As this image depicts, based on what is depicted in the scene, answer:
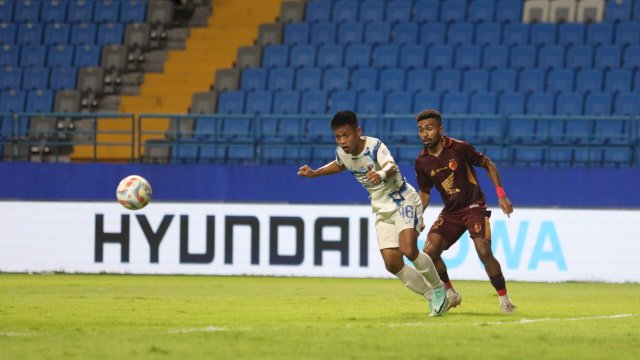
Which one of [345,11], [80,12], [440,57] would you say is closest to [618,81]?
[440,57]

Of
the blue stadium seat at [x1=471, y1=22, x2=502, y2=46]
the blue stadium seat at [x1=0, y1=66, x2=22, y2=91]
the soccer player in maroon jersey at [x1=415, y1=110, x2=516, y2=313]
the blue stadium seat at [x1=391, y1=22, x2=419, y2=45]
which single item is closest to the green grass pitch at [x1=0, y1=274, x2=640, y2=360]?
the soccer player in maroon jersey at [x1=415, y1=110, x2=516, y2=313]

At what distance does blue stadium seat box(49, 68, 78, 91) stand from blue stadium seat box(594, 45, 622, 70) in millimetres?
11201

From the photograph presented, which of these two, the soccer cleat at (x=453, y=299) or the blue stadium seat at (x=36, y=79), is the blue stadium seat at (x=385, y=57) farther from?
the soccer cleat at (x=453, y=299)

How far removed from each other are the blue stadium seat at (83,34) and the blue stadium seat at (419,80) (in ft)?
26.2

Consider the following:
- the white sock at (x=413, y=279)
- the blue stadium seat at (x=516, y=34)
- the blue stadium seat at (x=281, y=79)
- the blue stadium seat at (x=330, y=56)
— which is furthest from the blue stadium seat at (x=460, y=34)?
the white sock at (x=413, y=279)

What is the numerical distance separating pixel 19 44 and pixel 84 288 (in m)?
13.5

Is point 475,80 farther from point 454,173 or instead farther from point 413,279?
point 413,279

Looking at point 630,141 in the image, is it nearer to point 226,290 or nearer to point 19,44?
point 226,290

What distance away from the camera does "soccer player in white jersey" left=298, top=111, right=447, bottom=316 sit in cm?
1132

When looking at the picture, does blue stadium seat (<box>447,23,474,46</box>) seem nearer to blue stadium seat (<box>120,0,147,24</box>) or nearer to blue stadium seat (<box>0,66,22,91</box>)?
blue stadium seat (<box>120,0,147,24</box>)

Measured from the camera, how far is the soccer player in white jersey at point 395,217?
11320 mm

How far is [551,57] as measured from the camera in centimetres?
2439

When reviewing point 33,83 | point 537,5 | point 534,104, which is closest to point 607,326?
point 534,104

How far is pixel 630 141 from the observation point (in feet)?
69.7
